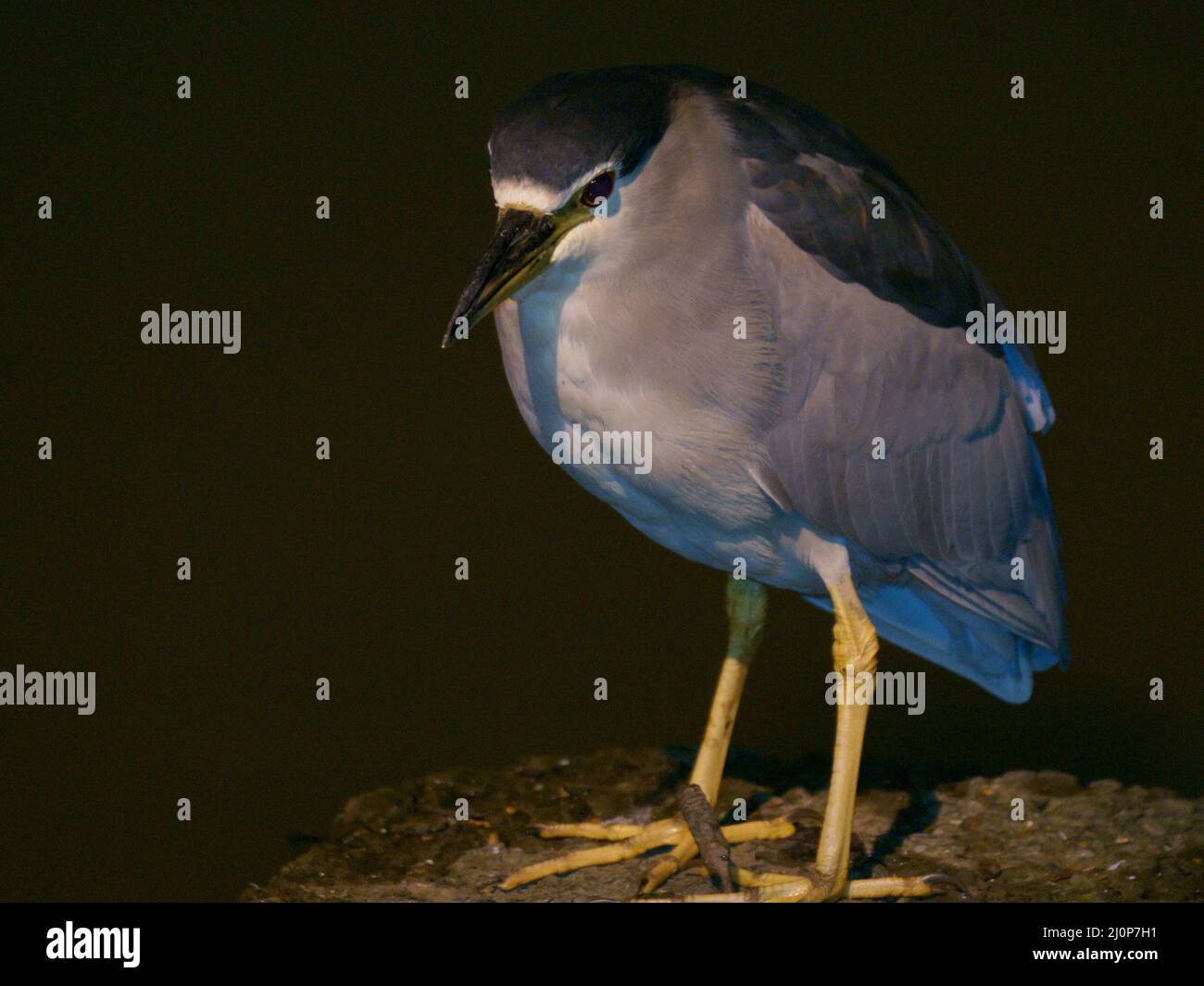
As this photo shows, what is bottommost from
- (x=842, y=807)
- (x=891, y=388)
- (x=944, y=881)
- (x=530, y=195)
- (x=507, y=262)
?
(x=944, y=881)

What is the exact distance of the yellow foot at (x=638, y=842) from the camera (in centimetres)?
413

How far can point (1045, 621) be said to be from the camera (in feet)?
13.7

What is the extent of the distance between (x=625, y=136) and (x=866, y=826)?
6.26 feet

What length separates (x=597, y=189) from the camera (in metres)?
3.43

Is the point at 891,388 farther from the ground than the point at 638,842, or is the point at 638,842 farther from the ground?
the point at 891,388

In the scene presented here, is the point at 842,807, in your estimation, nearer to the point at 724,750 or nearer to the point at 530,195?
the point at 724,750

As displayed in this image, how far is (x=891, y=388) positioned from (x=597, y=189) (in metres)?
0.84

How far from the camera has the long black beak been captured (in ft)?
10.9

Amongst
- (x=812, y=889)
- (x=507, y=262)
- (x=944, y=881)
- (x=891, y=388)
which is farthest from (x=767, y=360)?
(x=944, y=881)

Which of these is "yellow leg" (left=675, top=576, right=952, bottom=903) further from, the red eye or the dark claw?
the red eye

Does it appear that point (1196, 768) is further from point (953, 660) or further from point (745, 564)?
point (745, 564)

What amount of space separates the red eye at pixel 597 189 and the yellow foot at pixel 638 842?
1583 mm

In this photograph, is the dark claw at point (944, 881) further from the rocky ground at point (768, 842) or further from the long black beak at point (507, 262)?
the long black beak at point (507, 262)

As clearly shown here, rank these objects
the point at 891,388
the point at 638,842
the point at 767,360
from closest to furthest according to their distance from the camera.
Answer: the point at 767,360 → the point at 891,388 → the point at 638,842
